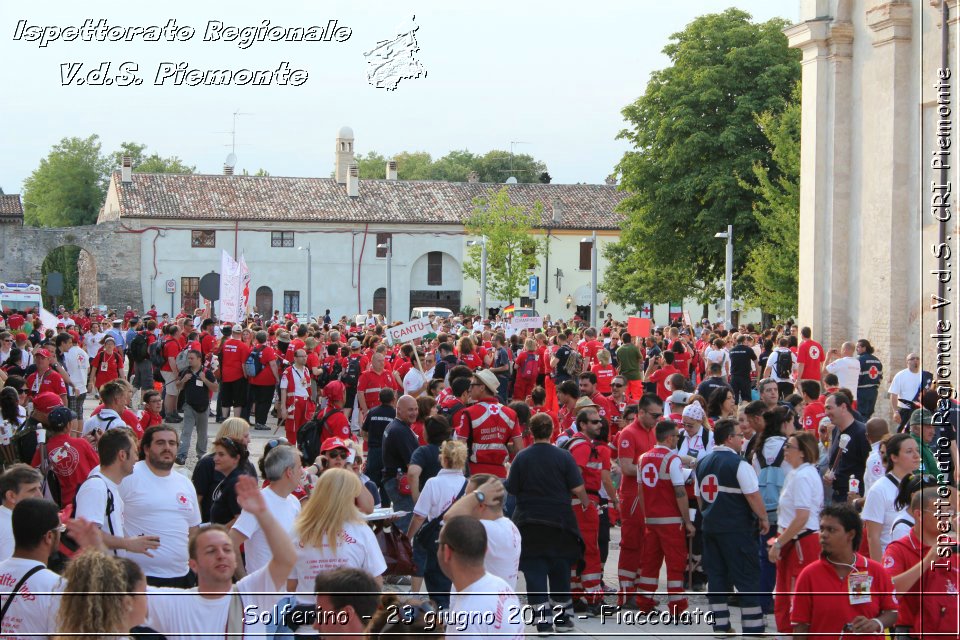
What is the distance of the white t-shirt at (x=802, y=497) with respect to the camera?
865 centimetres

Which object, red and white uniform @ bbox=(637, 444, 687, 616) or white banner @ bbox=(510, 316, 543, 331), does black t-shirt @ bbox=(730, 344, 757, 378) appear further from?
red and white uniform @ bbox=(637, 444, 687, 616)

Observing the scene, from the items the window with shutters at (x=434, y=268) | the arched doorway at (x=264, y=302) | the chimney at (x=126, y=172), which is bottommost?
the arched doorway at (x=264, y=302)

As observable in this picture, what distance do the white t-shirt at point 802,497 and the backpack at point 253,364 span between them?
1329 centimetres

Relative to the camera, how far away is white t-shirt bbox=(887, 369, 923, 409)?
16.6m

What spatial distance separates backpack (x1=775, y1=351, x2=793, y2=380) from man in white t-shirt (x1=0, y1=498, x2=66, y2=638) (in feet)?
58.1

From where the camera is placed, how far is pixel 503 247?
6662cm

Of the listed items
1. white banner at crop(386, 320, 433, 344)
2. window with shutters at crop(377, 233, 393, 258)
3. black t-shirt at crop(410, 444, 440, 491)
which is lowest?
black t-shirt at crop(410, 444, 440, 491)

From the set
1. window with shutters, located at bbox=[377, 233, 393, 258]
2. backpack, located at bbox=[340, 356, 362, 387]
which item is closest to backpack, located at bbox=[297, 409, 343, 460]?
backpack, located at bbox=[340, 356, 362, 387]

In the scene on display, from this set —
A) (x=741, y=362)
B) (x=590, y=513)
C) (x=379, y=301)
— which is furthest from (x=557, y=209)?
(x=590, y=513)

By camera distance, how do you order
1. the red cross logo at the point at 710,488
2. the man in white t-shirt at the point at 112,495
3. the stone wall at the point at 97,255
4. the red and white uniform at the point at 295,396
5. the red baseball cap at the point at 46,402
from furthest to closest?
the stone wall at the point at 97,255
the red and white uniform at the point at 295,396
the red baseball cap at the point at 46,402
the red cross logo at the point at 710,488
the man in white t-shirt at the point at 112,495

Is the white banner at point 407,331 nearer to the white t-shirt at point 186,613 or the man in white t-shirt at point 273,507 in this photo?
the man in white t-shirt at point 273,507

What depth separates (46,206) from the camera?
9744 cm

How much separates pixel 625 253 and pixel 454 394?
4843cm

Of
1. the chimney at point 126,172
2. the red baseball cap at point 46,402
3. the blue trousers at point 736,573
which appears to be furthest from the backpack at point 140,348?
the chimney at point 126,172
